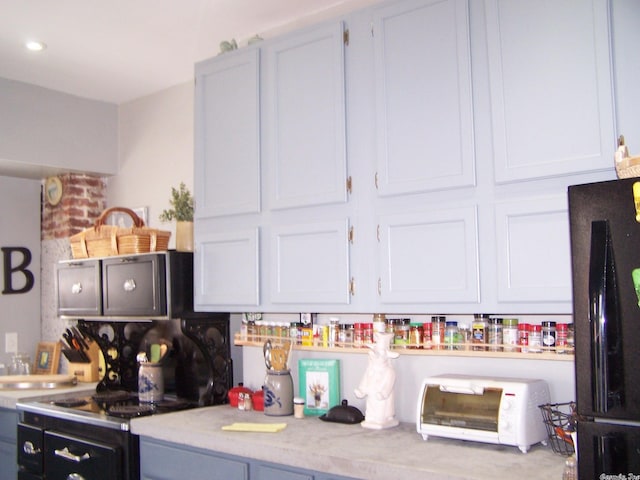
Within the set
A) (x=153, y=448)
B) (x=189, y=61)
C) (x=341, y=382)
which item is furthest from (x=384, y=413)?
(x=189, y=61)

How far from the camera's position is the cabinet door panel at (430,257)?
→ 85.0 inches

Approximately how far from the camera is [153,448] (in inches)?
104

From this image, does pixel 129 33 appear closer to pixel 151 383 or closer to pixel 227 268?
pixel 227 268

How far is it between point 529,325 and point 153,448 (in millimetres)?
1583

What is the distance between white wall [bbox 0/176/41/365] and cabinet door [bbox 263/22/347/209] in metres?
2.56

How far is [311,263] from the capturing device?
8.51ft

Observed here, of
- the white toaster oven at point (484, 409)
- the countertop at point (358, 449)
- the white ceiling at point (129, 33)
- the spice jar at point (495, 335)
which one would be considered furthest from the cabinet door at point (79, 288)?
the spice jar at point (495, 335)

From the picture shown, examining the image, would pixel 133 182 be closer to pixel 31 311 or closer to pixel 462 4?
pixel 31 311

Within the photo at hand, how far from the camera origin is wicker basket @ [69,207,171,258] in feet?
10.5

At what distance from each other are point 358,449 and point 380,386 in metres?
0.36

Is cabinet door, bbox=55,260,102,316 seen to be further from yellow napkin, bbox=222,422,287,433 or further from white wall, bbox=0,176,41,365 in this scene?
yellow napkin, bbox=222,422,287,433

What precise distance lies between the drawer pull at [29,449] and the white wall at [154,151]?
4.31 feet

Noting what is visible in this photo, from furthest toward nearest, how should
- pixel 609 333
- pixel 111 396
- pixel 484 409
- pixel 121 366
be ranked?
1. pixel 121 366
2. pixel 111 396
3. pixel 484 409
4. pixel 609 333

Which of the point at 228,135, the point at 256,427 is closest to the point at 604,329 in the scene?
the point at 256,427
